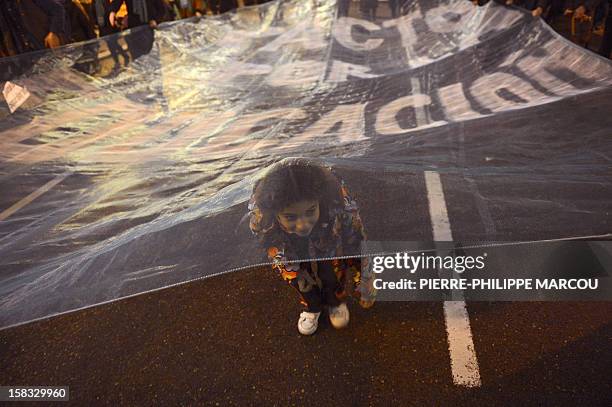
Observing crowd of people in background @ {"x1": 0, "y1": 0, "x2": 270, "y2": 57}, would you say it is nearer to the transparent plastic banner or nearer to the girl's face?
the transparent plastic banner

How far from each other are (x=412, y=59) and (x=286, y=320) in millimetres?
3067

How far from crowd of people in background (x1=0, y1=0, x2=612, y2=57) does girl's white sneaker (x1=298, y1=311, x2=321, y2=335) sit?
3.74 meters

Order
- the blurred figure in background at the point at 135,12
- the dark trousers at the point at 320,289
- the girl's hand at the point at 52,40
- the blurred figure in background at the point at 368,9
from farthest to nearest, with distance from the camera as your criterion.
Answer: the blurred figure in background at the point at 368,9 < the blurred figure in background at the point at 135,12 < the girl's hand at the point at 52,40 < the dark trousers at the point at 320,289

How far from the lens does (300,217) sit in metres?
1.39

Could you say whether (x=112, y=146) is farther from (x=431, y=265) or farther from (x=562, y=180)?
(x=562, y=180)

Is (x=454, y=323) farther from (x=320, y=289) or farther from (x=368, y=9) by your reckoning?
(x=368, y=9)

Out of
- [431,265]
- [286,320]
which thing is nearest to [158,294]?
[286,320]

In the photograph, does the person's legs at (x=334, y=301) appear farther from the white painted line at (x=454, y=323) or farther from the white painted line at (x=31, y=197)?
the white painted line at (x=31, y=197)

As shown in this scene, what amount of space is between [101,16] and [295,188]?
5159 millimetres

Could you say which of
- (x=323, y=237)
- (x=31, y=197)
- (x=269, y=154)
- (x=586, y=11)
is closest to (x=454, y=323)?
(x=323, y=237)

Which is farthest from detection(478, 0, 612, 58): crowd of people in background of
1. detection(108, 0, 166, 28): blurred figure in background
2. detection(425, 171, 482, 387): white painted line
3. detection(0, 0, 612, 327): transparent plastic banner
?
detection(108, 0, 166, 28): blurred figure in background

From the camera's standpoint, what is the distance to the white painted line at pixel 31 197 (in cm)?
178

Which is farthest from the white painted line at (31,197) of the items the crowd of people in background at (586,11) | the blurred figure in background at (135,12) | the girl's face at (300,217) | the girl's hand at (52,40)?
the crowd of people in background at (586,11)

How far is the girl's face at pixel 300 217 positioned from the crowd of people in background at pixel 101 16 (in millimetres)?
3702
